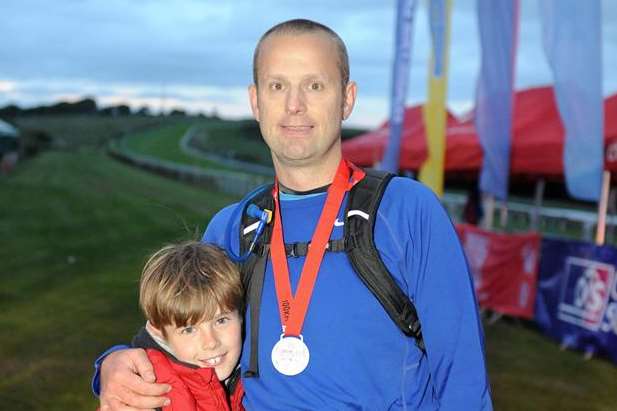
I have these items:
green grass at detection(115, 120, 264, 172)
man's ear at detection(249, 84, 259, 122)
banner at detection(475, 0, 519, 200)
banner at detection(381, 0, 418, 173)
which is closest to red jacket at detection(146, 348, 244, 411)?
man's ear at detection(249, 84, 259, 122)

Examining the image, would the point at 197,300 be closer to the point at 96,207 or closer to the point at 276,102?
the point at 276,102

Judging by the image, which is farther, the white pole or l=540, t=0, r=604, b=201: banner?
the white pole

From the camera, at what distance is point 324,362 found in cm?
230

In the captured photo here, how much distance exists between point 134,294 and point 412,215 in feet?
31.2

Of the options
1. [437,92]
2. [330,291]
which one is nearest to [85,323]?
[437,92]

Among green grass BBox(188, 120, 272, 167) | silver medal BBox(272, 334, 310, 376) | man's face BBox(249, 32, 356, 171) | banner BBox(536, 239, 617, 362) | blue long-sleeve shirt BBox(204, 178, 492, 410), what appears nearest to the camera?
blue long-sleeve shirt BBox(204, 178, 492, 410)

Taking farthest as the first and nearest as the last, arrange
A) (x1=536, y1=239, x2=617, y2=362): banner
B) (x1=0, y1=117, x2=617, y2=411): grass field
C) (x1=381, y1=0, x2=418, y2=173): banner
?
(x1=381, y1=0, x2=418, y2=173): banner < (x1=536, y1=239, x2=617, y2=362): banner < (x1=0, y1=117, x2=617, y2=411): grass field

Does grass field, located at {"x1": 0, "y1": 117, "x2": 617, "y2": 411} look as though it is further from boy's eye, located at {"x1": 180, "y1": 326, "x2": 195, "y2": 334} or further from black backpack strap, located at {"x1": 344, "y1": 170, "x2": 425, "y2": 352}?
black backpack strap, located at {"x1": 344, "y1": 170, "x2": 425, "y2": 352}

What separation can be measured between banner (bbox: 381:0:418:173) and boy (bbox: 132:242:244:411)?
747 centimetres

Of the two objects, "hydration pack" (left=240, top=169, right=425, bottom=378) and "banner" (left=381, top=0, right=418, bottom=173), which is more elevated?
"banner" (left=381, top=0, right=418, bottom=173)

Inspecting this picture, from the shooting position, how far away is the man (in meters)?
2.21

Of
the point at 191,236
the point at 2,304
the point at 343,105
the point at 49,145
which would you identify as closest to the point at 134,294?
the point at 2,304

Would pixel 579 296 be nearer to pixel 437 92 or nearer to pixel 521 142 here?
pixel 521 142

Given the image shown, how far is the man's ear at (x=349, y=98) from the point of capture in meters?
2.62
